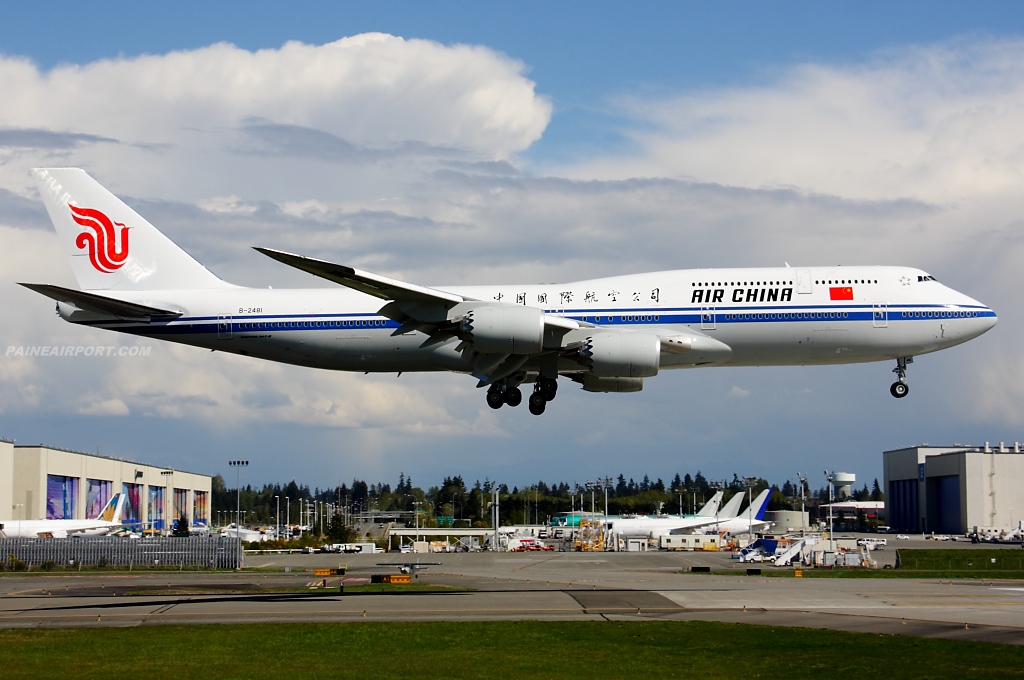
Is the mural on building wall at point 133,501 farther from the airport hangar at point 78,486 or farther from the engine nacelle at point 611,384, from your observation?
the engine nacelle at point 611,384

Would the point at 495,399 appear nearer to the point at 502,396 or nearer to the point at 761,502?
the point at 502,396

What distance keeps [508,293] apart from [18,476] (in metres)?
103

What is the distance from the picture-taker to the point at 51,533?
326ft

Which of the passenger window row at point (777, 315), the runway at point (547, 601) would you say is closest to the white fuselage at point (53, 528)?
the runway at point (547, 601)

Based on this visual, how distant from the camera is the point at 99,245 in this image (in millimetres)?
43000

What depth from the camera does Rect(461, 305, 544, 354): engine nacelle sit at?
113 feet

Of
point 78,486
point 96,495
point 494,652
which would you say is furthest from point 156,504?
point 494,652

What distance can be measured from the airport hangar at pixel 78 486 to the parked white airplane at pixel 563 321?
88501mm

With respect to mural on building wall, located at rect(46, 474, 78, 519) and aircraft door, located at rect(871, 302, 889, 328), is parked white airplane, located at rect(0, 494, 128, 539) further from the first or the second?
aircraft door, located at rect(871, 302, 889, 328)

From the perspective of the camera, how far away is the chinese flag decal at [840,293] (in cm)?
3744

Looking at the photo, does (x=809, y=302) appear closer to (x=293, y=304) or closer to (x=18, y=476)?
(x=293, y=304)

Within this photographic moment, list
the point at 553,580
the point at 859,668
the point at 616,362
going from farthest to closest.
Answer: the point at 553,580 < the point at 616,362 < the point at 859,668

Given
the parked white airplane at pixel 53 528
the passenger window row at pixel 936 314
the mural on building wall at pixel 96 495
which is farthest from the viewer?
the mural on building wall at pixel 96 495

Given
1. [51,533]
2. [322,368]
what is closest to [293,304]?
[322,368]
